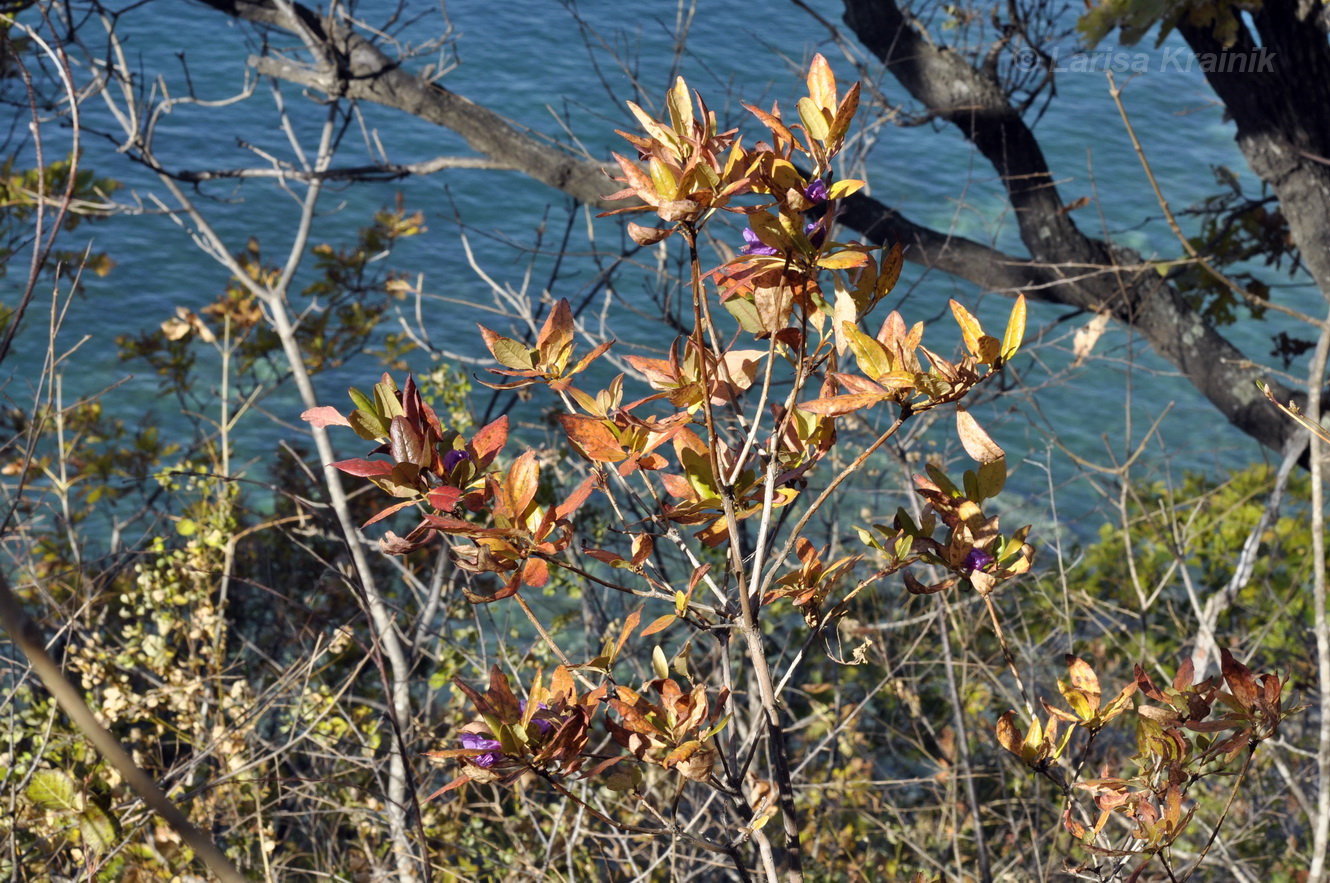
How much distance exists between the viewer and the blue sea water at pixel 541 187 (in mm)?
7645

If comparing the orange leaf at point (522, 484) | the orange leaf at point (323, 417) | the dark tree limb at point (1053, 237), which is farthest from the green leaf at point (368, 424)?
the dark tree limb at point (1053, 237)

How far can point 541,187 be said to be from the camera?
31.2 ft

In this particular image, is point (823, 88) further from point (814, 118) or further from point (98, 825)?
point (98, 825)

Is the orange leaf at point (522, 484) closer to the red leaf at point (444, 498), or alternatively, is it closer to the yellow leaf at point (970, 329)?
the red leaf at point (444, 498)

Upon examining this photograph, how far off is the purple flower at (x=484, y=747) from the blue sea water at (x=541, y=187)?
20.5 ft

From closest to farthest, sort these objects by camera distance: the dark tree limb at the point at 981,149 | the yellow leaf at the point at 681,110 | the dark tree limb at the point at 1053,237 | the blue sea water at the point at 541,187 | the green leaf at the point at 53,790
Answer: the yellow leaf at the point at 681,110 < the green leaf at the point at 53,790 < the dark tree limb at the point at 981,149 < the dark tree limb at the point at 1053,237 < the blue sea water at the point at 541,187

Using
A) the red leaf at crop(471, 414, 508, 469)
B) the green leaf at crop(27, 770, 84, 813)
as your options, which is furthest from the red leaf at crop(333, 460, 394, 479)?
the green leaf at crop(27, 770, 84, 813)

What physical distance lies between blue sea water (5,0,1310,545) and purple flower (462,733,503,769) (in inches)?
246

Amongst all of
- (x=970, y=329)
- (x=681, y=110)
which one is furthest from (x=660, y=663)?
(x=681, y=110)

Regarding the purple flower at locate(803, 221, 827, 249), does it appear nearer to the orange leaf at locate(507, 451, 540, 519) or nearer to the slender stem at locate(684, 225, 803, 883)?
the slender stem at locate(684, 225, 803, 883)

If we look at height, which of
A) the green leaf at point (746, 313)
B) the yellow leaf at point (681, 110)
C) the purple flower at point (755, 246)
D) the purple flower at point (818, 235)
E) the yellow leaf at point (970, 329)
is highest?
the yellow leaf at point (681, 110)

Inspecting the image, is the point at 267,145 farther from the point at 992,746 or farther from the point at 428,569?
the point at 992,746

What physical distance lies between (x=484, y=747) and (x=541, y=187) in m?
8.92

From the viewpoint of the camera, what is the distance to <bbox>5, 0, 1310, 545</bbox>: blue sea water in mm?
7645
